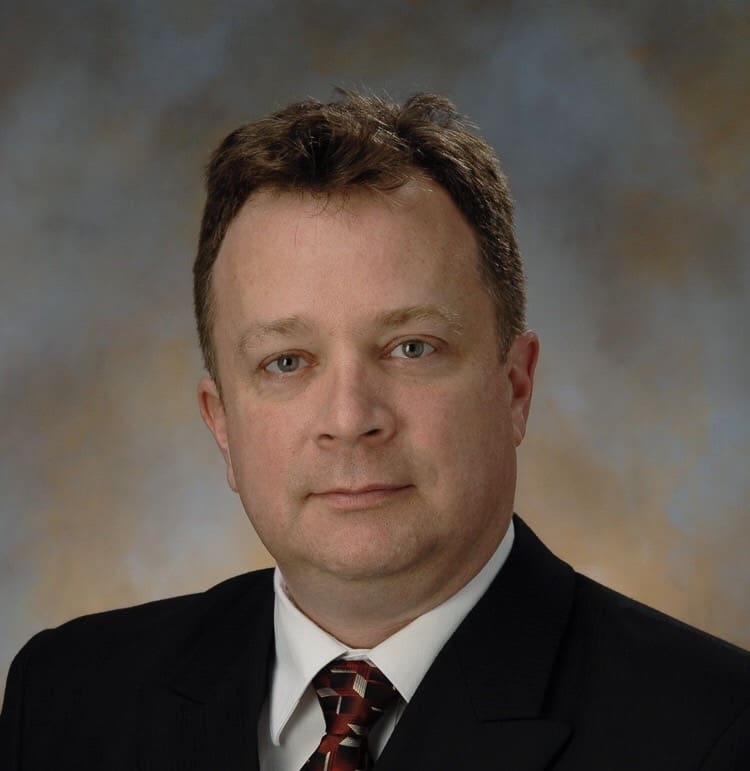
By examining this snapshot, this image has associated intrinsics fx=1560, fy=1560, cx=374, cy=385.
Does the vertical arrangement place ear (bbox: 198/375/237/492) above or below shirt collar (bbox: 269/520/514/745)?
above

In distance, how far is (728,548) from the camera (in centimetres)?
556

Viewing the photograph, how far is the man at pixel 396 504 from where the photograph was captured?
10.4ft

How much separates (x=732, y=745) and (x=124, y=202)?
133 inches

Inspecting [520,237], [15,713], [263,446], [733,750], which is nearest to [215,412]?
[263,446]

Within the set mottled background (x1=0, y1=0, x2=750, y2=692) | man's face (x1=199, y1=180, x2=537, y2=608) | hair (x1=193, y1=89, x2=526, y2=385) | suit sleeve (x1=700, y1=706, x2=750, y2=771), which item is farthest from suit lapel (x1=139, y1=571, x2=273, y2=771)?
mottled background (x1=0, y1=0, x2=750, y2=692)

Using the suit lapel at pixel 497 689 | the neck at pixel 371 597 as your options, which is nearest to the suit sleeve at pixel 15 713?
the neck at pixel 371 597

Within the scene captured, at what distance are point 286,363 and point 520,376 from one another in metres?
0.57

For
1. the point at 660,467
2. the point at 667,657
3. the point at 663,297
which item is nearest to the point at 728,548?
the point at 660,467

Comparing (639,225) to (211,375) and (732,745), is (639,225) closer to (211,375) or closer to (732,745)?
(211,375)

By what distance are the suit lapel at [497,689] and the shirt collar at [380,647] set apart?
0.11 feet

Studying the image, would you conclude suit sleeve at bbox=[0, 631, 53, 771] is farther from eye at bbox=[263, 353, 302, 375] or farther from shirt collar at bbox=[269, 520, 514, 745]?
eye at bbox=[263, 353, 302, 375]

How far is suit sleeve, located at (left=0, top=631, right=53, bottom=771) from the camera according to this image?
3.82m

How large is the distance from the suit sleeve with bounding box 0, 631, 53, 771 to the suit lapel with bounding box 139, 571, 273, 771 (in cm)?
40

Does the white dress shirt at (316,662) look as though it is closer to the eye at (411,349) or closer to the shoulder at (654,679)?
the shoulder at (654,679)
